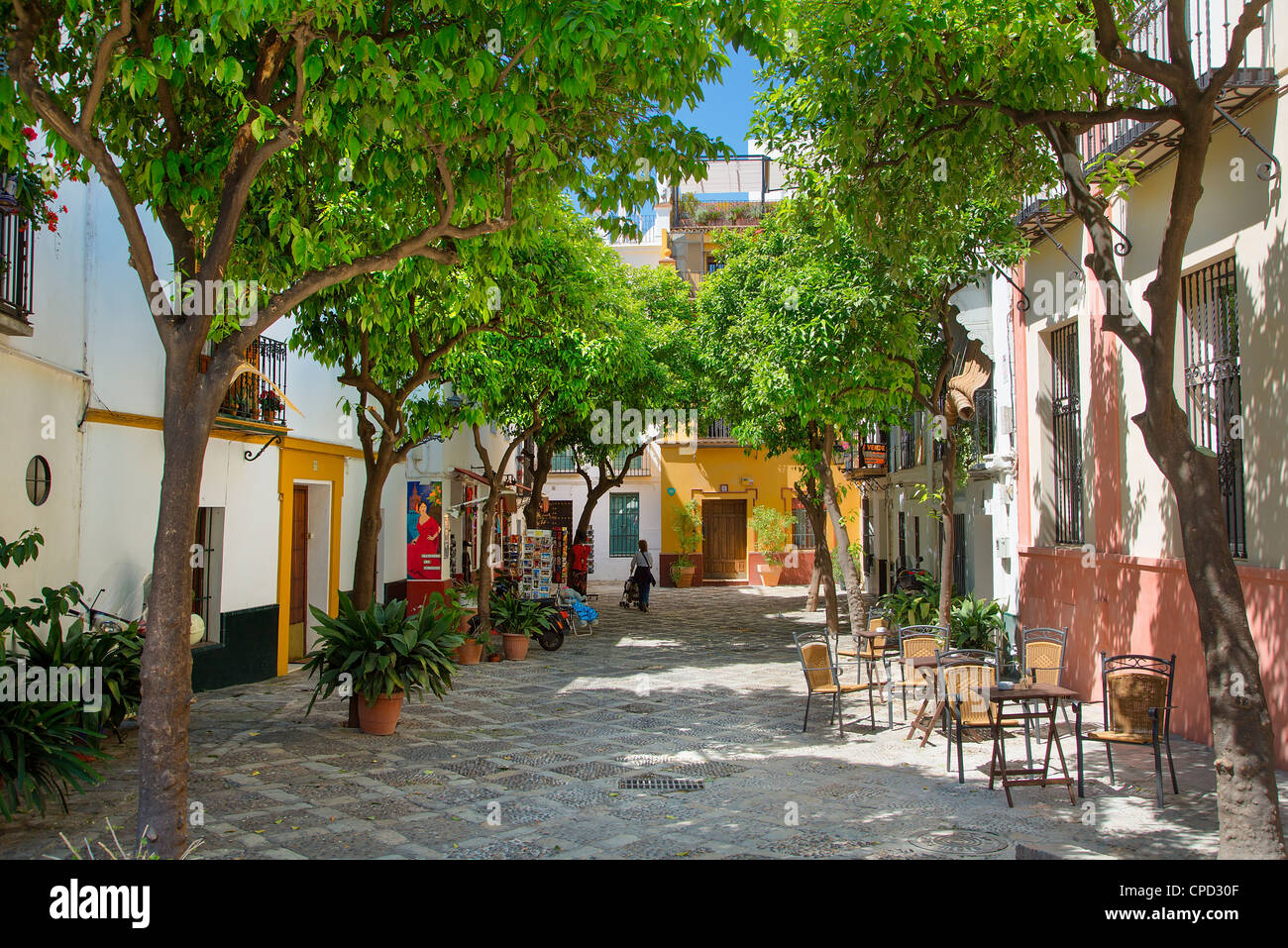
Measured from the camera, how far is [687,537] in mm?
30750

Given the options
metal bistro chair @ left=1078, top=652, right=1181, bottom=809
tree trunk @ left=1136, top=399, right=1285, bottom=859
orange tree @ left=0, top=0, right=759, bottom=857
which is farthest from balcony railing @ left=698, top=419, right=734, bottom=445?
tree trunk @ left=1136, top=399, right=1285, bottom=859

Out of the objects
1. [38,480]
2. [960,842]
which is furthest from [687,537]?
[960,842]

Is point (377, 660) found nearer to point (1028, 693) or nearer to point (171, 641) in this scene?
point (171, 641)

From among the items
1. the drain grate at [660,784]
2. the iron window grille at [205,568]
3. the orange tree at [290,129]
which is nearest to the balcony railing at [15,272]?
the orange tree at [290,129]

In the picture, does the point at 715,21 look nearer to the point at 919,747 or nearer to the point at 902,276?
the point at 902,276

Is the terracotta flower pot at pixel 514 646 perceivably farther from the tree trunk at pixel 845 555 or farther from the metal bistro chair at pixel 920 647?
the metal bistro chair at pixel 920 647

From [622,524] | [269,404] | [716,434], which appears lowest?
[622,524]

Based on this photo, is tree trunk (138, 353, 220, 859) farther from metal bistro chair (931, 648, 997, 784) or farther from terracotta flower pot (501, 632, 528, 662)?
terracotta flower pot (501, 632, 528, 662)

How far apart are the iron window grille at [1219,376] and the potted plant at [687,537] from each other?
22.5 meters

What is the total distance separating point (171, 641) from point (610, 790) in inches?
134

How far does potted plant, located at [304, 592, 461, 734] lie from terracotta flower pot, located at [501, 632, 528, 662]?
18.0ft

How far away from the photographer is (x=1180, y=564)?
8.23 meters

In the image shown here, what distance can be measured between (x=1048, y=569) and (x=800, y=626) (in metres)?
7.83
